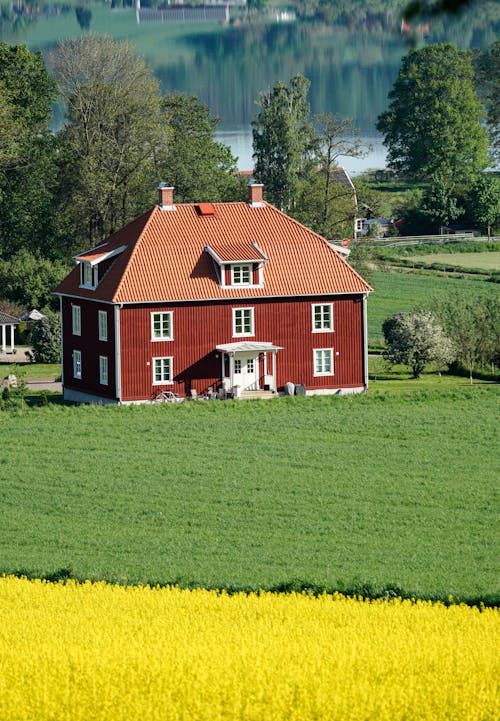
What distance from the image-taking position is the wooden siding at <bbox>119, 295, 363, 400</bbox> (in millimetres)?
53875

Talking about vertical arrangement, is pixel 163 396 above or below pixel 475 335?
below

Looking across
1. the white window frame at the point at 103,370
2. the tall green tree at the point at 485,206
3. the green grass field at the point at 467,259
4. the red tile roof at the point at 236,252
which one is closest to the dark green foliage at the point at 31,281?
the white window frame at the point at 103,370

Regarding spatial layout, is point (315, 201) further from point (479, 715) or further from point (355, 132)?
point (479, 715)

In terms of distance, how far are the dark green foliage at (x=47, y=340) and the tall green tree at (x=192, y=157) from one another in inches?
634

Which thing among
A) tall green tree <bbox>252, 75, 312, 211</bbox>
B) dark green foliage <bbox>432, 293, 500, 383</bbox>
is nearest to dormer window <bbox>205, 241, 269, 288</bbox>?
dark green foliage <bbox>432, 293, 500, 383</bbox>

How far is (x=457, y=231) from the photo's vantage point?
111 m

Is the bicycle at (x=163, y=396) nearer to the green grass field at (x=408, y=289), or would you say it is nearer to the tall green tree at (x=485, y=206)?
the green grass field at (x=408, y=289)

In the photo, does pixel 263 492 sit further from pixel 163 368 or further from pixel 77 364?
pixel 77 364

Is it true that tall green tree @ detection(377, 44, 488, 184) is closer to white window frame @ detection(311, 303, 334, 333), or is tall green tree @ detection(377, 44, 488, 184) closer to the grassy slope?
white window frame @ detection(311, 303, 334, 333)

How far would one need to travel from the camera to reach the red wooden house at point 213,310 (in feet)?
177

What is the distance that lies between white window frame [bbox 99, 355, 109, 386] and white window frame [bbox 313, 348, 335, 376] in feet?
24.8

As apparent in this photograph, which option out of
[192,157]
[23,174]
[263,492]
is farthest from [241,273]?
[23,174]

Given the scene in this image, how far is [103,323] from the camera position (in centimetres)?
5503

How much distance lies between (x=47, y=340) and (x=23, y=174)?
18184 millimetres
